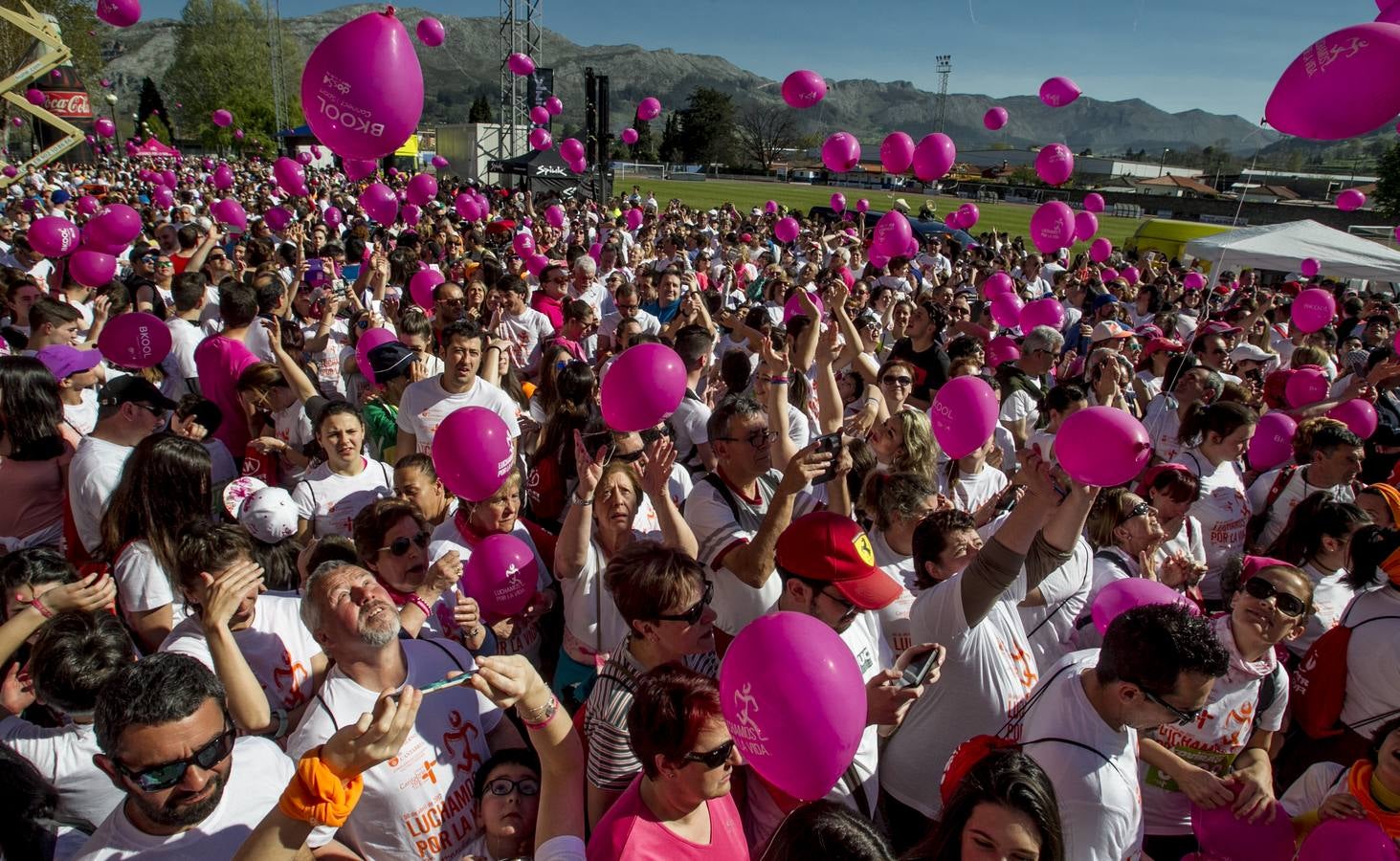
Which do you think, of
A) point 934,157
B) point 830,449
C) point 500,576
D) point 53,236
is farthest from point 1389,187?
point 53,236

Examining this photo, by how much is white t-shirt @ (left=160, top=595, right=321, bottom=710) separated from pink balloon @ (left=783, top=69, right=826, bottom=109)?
7.65 m

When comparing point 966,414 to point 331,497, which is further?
point 966,414

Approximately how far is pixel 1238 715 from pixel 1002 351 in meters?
4.49

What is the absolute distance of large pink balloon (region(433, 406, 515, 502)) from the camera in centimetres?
306

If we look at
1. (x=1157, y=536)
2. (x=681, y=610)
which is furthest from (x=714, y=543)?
(x=1157, y=536)

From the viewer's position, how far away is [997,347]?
22.1 feet

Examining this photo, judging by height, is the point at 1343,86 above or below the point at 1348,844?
above

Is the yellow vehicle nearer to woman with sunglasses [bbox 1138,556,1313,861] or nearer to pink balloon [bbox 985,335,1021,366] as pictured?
pink balloon [bbox 985,335,1021,366]

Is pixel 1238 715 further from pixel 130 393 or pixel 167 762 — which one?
pixel 130 393

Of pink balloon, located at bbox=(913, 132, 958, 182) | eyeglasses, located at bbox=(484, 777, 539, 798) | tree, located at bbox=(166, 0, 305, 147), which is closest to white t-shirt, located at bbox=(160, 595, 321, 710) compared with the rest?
eyeglasses, located at bbox=(484, 777, 539, 798)

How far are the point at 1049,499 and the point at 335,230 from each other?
13.8 metres

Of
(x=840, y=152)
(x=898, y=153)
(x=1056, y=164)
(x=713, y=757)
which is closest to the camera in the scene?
(x=713, y=757)

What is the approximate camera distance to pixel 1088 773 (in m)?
1.99

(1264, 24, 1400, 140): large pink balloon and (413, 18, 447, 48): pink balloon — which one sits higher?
(413, 18, 447, 48): pink balloon
